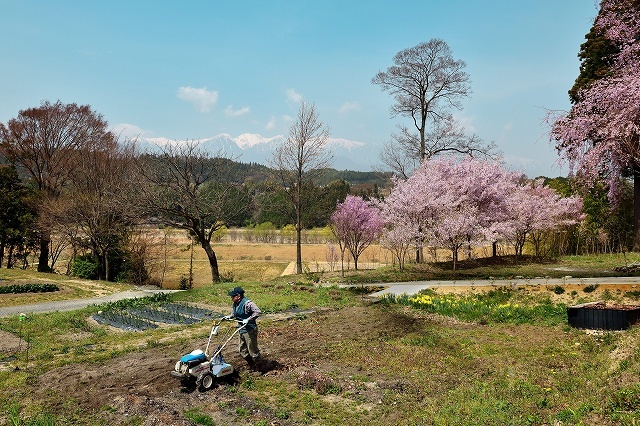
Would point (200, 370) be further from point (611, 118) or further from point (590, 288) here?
point (611, 118)

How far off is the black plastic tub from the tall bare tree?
3294 centimetres

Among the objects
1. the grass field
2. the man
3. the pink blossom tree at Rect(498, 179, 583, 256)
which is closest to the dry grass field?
the pink blossom tree at Rect(498, 179, 583, 256)

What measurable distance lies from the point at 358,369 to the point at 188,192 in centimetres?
1729

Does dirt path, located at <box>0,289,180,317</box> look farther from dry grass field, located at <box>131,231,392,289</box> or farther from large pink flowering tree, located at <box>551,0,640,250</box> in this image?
large pink flowering tree, located at <box>551,0,640,250</box>

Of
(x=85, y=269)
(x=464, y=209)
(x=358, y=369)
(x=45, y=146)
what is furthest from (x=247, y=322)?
(x=45, y=146)

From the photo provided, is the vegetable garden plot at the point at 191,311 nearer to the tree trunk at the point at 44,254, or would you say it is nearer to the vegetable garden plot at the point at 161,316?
the vegetable garden plot at the point at 161,316

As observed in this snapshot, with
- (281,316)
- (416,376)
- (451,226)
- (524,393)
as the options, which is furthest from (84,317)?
(451,226)

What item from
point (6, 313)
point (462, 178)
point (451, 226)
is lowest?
point (6, 313)

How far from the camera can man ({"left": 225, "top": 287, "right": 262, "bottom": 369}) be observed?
8677 mm

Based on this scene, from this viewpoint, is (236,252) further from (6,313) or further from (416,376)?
(416,376)

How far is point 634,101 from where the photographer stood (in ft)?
51.0

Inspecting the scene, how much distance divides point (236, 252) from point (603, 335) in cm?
5613

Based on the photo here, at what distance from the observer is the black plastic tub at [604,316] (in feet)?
34.0

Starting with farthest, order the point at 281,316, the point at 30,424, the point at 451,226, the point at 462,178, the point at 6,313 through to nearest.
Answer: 1. the point at 462,178
2. the point at 451,226
3. the point at 6,313
4. the point at 281,316
5. the point at 30,424
